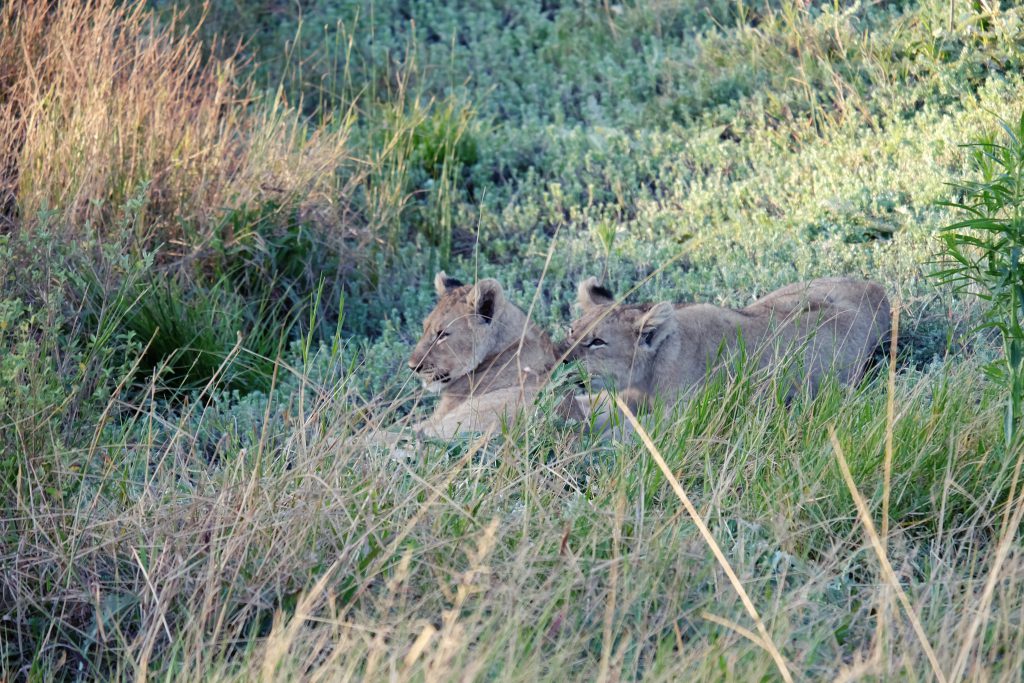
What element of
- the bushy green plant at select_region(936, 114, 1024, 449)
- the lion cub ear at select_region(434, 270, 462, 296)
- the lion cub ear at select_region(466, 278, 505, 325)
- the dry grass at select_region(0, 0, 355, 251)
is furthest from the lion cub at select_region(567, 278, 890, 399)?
the dry grass at select_region(0, 0, 355, 251)

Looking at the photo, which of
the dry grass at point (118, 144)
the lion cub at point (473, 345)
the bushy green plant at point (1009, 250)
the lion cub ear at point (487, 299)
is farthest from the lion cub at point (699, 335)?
the dry grass at point (118, 144)

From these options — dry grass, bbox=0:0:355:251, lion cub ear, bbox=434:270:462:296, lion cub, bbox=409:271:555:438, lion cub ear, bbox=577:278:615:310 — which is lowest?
lion cub, bbox=409:271:555:438

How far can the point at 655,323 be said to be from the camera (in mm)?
5727

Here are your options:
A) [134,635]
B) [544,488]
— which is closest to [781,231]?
[544,488]

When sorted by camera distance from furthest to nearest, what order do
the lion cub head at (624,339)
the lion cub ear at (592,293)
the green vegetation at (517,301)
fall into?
the lion cub ear at (592,293)
the lion cub head at (624,339)
the green vegetation at (517,301)

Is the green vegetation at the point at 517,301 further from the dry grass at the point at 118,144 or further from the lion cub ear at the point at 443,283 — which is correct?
the lion cub ear at the point at 443,283

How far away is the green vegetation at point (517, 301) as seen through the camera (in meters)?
3.22

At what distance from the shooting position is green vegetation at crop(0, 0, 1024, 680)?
3.22 metres

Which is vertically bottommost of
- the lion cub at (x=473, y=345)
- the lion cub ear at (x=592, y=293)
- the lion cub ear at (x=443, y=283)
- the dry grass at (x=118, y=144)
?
the lion cub at (x=473, y=345)

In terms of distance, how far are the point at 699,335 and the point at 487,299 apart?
3.59 ft

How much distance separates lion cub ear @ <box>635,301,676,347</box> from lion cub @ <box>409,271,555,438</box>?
1.49 ft

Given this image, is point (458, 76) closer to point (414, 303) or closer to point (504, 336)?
point (414, 303)

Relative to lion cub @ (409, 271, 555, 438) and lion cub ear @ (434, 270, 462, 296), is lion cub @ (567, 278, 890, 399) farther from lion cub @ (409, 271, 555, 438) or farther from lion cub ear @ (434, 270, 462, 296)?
lion cub ear @ (434, 270, 462, 296)

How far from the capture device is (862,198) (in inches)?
292
